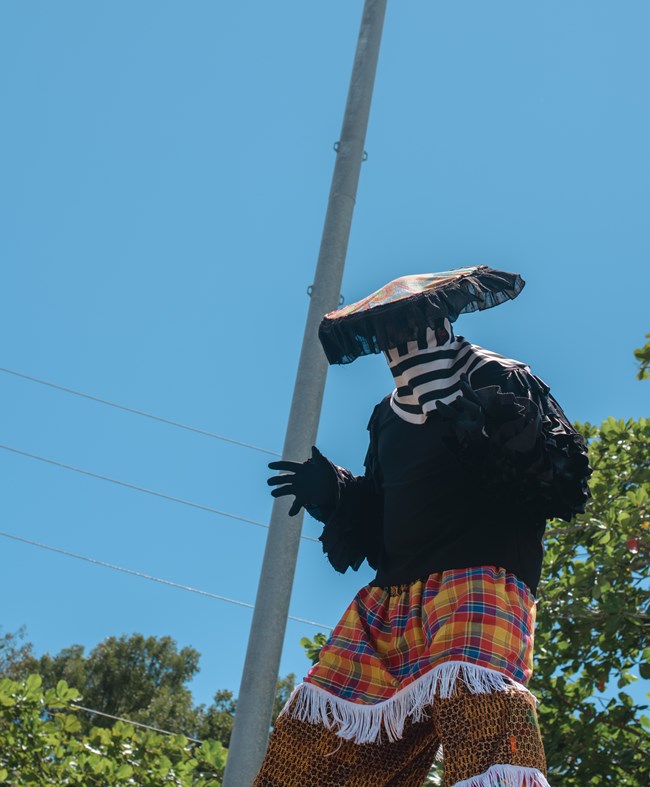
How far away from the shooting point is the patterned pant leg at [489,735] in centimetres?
211

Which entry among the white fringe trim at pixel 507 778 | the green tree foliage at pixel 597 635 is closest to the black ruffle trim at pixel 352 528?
the white fringe trim at pixel 507 778

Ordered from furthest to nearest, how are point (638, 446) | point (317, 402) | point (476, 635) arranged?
point (638, 446), point (317, 402), point (476, 635)

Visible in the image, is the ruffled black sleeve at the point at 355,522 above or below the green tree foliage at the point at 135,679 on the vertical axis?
below

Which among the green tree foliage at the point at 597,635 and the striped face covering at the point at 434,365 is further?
the green tree foliage at the point at 597,635

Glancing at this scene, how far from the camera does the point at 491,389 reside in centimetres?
230

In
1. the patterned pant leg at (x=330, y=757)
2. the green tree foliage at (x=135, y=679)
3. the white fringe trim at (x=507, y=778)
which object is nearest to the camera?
the white fringe trim at (x=507, y=778)

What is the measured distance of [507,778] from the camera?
2.06m

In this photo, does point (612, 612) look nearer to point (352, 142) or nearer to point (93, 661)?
point (352, 142)

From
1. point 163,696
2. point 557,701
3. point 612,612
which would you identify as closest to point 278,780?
point 612,612

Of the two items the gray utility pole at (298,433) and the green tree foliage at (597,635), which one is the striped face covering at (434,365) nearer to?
the gray utility pole at (298,433)

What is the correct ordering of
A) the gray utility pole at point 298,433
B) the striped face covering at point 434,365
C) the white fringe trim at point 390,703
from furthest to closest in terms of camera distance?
the gray utility pole at point 298,433 → the striped face covering at point 434,365 → the white fringe trim at point 390,703

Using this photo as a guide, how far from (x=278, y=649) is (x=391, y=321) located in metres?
1.60

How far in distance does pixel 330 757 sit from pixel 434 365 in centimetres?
94

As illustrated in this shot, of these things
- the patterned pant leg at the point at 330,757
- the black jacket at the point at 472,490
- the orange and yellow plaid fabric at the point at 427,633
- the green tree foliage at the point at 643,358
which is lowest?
the patterned pant leg at the point at 330,757
